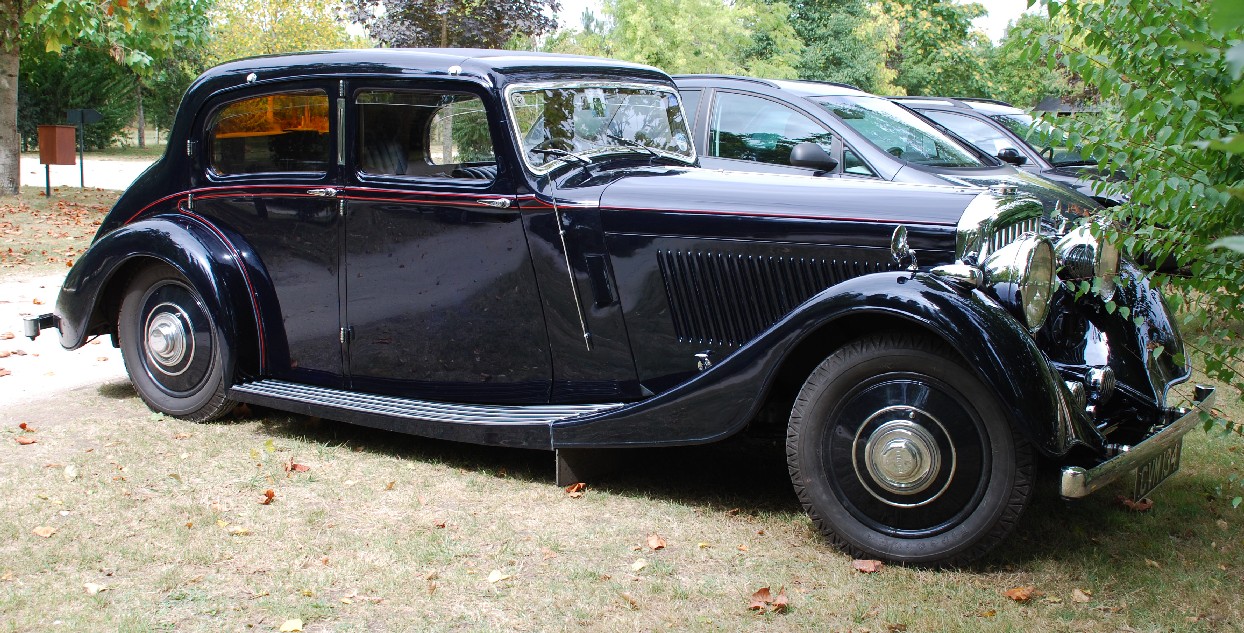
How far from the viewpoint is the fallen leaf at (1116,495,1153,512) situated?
438 centimetres

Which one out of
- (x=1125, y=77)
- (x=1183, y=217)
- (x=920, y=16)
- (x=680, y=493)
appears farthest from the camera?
(x=920, y=16)

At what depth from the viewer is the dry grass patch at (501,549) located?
134 inches

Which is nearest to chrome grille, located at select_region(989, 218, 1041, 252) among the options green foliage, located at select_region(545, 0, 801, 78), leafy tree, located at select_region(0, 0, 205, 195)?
leafy tree, located at select_region(0, 0, 205, 195)

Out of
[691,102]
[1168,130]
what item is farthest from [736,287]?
[691,102]

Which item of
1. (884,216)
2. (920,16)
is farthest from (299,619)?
(920,16)

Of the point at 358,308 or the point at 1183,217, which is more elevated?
the point at 1183,217

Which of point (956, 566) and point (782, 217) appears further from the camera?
point (782, 217)

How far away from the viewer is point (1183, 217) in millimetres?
3564

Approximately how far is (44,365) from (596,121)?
4150 mm

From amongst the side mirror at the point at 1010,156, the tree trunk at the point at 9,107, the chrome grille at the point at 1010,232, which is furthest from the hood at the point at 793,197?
the tree trunk at the point at 9,107

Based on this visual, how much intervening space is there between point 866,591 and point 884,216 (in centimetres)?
133

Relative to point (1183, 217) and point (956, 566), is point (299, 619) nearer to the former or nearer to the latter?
point (956, 566)

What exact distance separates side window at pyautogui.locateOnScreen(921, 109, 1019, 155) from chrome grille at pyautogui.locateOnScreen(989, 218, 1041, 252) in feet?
21.7

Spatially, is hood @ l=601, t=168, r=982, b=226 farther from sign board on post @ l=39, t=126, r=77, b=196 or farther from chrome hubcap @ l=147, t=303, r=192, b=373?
sign board on post @ l=39, t=126, r=77, b=196
